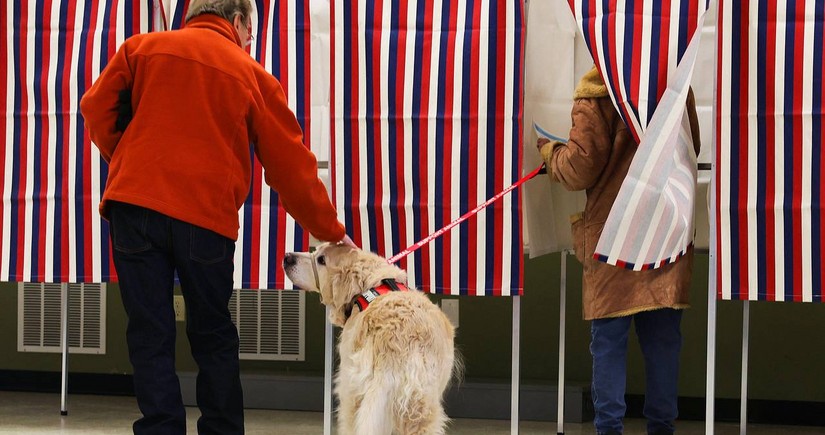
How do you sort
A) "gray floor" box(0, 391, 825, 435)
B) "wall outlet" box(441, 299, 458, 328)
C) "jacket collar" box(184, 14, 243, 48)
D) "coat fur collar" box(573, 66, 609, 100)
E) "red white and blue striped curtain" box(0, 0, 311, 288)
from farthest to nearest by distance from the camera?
"wall outlet" box(441, 299, 458, 328)
"gray floor" box(0, 391, 825, 435)
"red white and blue striped curtain" box(0, 0, 311, 288)
"coat fur collar" box(573, 66, 609, 100)
"jacket collar" box(184, 14, 243, 48)

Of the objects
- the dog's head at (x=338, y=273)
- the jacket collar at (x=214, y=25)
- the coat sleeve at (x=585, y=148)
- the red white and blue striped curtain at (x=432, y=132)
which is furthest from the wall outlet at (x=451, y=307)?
the jacket collar at (x=214, y=25)

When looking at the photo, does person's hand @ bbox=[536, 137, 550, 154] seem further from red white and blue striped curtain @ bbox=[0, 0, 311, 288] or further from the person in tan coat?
red white and blue striped curtain @ bbox=[0, 0, 311, 288]

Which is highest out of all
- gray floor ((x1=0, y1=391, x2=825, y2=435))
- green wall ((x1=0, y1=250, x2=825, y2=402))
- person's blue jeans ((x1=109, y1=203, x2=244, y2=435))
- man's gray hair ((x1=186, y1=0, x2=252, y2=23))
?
man's gray hair ((x1=186, y1=0, x2=252, y2=23))

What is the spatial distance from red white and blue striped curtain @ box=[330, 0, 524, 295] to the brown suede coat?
36 cm

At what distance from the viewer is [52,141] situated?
167 inches

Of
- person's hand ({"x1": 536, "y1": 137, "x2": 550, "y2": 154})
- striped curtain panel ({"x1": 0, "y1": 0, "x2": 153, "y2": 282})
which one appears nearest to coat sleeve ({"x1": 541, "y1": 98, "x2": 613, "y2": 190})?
person's hand ({"x1": 536, "y1": 137, "x2": 550, "y2": 154})

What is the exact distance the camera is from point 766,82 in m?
3.59

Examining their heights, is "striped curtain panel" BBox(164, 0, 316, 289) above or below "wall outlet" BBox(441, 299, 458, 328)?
above

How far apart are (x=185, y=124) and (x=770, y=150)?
Answer: 227 cm

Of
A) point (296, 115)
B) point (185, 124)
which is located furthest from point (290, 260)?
point (296, 115)

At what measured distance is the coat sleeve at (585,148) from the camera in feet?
11.4

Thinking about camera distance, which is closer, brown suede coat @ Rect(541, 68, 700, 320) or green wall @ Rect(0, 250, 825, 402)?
brown suede coat @ Rect(541, 68, 700, 320)

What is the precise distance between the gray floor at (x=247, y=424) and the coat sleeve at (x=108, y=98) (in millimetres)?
1913

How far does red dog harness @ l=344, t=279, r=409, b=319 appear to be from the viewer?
3041 mm
